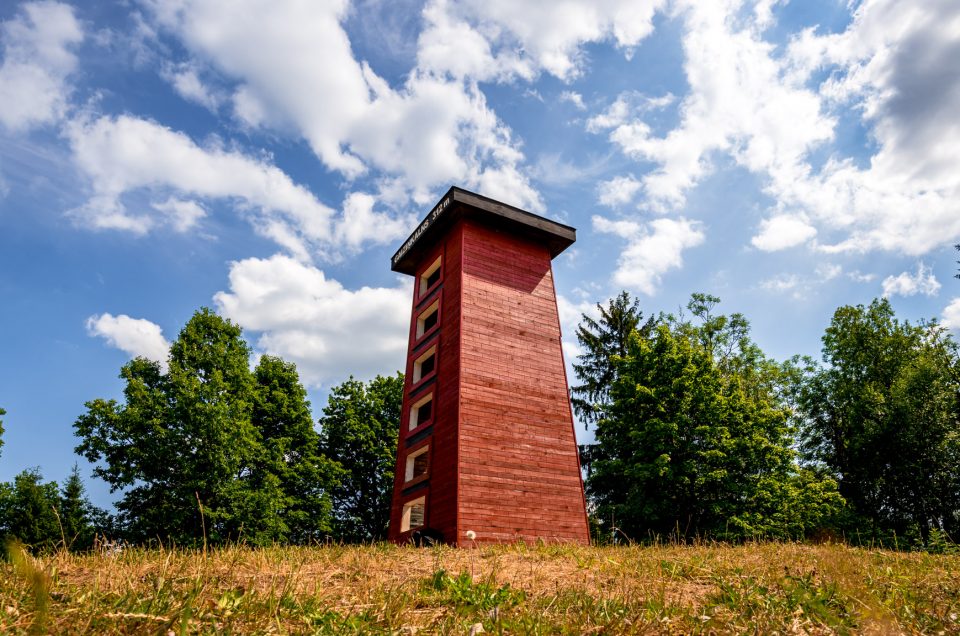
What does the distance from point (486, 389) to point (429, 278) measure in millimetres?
9155

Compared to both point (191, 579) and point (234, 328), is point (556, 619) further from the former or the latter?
point (234, 328)

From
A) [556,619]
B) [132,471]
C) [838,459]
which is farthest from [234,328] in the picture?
[838,459]

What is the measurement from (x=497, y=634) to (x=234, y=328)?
102 ft

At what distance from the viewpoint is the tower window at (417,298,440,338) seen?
2713 centimetres

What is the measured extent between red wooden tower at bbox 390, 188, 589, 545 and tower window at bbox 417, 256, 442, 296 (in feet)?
0.40

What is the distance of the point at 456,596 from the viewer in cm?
741

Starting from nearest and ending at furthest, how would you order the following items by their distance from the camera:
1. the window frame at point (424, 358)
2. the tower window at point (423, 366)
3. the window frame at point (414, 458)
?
the window frame at point (414, 458) < the window frame at point (424, 358) < the tower window at point (423, 366)

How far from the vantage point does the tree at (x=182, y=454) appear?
27.8 m

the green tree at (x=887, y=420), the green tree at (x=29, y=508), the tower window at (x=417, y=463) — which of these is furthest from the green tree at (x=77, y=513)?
the green tree at (x=887, y=420)

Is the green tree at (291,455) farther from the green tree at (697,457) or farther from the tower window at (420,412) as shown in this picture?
the green tree at (697,457)

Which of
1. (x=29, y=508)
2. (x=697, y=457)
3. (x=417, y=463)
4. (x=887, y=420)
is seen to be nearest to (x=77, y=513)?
(x=29, y=508)

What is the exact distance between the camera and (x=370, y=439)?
125 ft

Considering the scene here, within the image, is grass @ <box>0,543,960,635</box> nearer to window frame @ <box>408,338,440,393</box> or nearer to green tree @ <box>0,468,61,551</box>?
window frame @ <box>408,338,440,393</box>

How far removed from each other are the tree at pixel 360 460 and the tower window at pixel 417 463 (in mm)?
10412
